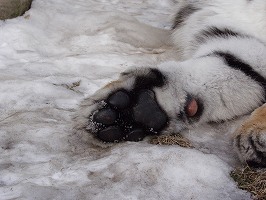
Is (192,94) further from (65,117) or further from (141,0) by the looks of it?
(141,0)

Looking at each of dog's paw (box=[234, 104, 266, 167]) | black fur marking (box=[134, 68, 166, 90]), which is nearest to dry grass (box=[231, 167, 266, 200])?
dog's paw (box=[234, 104, 266, 167])

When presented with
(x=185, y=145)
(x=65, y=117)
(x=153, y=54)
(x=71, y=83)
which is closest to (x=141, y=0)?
(x=153, y=54)

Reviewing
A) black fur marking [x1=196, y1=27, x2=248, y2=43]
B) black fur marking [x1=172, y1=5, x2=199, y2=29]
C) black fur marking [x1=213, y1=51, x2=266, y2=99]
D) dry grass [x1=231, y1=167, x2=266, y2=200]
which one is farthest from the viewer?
black fur marking [x1=172, y1=5, x2=199, y2=29]

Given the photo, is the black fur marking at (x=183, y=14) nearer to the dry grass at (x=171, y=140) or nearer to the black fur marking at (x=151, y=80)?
the black fur marking at (x=151, y=80)

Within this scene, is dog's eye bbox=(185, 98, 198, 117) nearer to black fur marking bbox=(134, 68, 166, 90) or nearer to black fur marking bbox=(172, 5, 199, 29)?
black fur marking bbox=(134, 68, 166, 90)

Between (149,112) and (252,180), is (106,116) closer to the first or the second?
(149,112)

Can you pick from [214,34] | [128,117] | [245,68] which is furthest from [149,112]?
[214,34]
